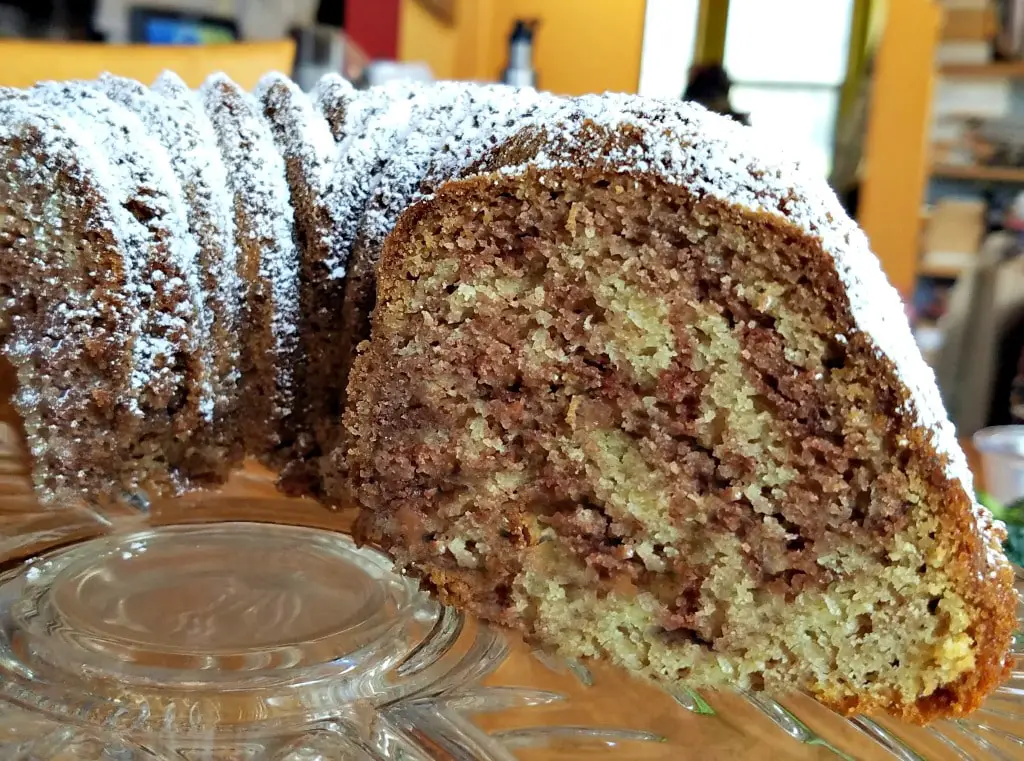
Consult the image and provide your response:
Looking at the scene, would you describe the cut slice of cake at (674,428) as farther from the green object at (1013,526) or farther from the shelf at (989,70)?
the shelf at (989,70)

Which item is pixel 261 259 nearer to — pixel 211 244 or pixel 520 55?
pixel 211 244

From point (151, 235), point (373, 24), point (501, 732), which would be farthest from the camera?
point (373, 24)

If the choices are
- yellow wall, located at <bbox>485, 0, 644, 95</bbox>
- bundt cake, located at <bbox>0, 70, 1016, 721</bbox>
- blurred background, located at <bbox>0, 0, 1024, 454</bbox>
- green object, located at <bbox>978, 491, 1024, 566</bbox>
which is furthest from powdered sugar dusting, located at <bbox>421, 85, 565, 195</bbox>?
yellow wall, located at <bbox>485, 0, 644, 95</bbox>

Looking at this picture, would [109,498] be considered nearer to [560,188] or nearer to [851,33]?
[560,188]

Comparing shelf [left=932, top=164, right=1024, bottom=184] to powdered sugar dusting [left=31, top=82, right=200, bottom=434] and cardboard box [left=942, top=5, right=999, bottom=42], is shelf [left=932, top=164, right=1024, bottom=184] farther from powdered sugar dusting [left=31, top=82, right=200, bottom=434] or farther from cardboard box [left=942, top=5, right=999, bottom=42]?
powdered sugar dusting [left=31, top=82, right=200, bottom=434]

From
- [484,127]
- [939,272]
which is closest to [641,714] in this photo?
[484,127]
